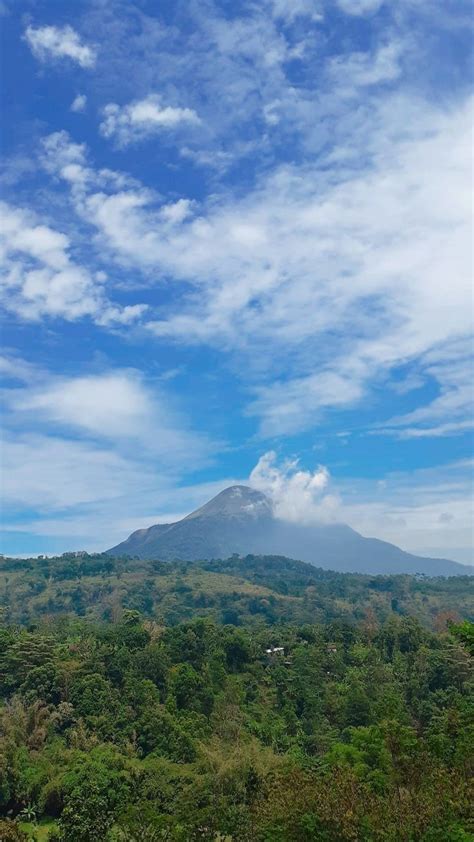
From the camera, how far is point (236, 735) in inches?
1266

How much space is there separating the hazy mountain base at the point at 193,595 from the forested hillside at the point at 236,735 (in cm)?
3379

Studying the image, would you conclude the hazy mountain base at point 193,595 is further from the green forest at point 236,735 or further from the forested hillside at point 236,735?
the green forest at point 236,735

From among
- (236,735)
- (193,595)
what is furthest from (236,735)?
(193,595)

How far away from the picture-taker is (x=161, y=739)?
31.6 m

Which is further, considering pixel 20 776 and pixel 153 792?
pixel 20 776

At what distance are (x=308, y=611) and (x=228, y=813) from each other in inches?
3136

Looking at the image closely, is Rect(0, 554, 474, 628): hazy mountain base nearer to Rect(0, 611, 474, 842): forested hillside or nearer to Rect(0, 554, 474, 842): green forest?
Rect(0, 611, 474, 842): forested hillside

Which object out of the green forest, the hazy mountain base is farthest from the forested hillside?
the hazy mountain base

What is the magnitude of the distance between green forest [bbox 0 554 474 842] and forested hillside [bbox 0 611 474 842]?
75mm

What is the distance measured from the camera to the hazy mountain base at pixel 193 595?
300 feet

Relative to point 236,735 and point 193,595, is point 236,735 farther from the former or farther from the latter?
point 193,595

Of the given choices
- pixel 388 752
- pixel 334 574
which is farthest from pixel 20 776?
pixel 334 574

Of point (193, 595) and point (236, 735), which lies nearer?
point (236, 735)

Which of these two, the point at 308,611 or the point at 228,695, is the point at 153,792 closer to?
the point at 228,695
